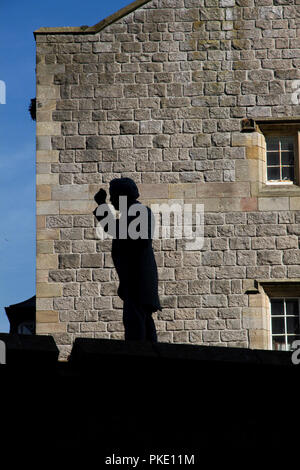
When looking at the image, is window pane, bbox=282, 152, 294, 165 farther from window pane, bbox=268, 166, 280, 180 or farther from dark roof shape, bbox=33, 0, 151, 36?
dark roof shape, bbox=33, 0, 151, 36

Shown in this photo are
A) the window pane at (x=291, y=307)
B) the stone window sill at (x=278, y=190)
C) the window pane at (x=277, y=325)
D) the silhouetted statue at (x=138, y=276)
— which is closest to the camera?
the silhouetted statue at (x=138, y=276)

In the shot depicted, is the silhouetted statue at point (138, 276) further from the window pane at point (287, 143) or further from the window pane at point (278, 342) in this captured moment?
the window pane at point (287, 143)

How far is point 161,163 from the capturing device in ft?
51.2

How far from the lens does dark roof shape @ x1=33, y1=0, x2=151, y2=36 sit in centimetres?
1603

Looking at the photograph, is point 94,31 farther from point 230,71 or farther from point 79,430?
point 79,430

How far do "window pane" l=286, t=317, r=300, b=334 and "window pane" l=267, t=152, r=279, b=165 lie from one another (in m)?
2.54

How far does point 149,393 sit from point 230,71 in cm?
1101

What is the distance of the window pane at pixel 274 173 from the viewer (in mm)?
15906

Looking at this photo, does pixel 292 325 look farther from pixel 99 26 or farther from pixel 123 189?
pixel 123 189

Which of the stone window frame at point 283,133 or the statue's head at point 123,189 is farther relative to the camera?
the stone window frame at point 283,133

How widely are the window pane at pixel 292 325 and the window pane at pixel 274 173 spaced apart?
229cm

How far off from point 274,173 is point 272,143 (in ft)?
1.64

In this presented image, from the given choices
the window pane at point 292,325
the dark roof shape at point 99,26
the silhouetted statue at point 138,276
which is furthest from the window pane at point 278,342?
the silhouetted statue at point 138,276
